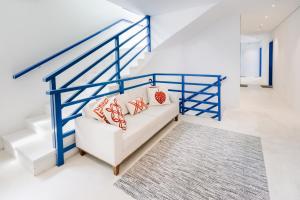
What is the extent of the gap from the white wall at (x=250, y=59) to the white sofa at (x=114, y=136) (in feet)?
39.5

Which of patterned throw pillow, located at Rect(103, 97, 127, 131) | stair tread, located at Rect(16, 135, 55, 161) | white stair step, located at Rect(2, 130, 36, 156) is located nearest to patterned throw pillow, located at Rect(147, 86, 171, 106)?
patterned throw pillow, located at Rect(103, 97, 127, 131)

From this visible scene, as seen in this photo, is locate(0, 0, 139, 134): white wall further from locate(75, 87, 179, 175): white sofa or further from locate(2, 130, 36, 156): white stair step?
locate(75, 87, 179, 175): white sofa

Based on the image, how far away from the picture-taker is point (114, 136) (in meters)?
1.89

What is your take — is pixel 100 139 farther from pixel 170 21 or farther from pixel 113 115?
pixel 170 21

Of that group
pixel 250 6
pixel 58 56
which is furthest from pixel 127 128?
pixel 250 6

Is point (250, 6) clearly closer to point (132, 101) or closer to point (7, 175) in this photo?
point (132, 101)

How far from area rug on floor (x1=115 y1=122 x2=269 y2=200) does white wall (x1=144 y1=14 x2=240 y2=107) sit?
2.22 m

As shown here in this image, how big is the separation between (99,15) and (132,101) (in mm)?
2226

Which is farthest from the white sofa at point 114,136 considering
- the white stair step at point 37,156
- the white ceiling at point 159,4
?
the white ceiling at point 159,4

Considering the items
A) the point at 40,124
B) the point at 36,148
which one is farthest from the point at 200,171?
the point at 40,124

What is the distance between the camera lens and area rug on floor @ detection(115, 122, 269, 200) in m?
1.70

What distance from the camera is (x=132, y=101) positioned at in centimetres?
303

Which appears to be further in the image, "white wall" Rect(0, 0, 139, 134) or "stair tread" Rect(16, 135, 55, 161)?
"white wall" Rect(0, 0, 139, 134)

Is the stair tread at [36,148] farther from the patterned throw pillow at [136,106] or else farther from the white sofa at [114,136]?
the patterned throw pillow at [136,106]
